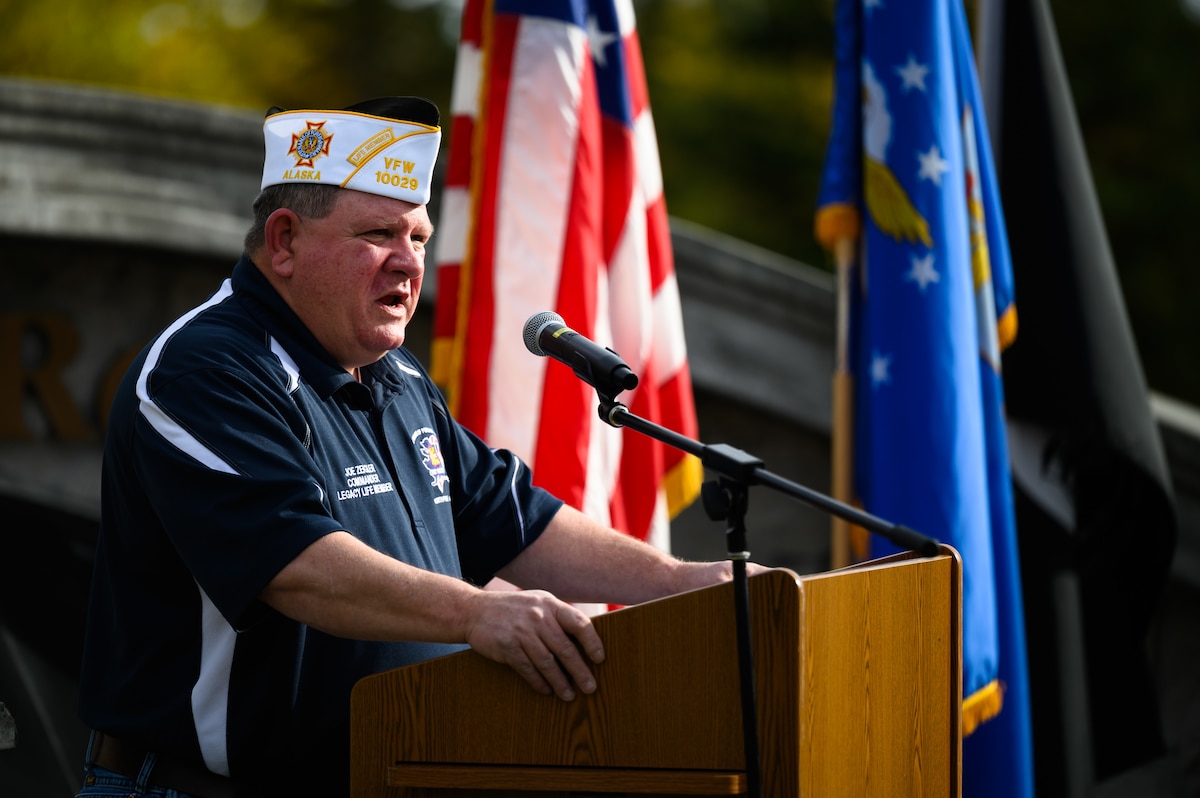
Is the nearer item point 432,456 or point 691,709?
point 691,709

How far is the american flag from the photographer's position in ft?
12.8

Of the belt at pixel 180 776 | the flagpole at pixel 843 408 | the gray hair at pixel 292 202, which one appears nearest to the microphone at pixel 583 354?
the gray hair at pixel 292 202

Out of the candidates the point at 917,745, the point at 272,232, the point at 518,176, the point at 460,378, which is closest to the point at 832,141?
the point at 518,176

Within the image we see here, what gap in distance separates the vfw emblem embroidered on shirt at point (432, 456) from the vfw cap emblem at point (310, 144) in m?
0.55

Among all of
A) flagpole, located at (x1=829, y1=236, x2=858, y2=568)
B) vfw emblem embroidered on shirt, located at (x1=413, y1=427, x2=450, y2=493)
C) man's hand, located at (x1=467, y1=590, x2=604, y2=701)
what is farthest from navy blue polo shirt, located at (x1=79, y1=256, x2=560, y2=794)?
flagpole, located at (x1=829, y1=236, x2=858, y2=568)

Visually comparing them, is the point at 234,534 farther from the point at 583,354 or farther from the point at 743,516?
the point at 743,516

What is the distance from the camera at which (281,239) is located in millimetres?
2344

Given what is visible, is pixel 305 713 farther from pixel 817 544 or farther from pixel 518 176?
pixel 817 544

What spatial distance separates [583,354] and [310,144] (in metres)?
0.75

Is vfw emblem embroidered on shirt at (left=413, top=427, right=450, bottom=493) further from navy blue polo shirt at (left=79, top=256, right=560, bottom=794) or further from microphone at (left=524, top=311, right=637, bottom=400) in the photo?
microphone at (left=524, top=311, right=637, bottom=400)

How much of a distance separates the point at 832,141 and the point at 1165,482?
173 cm

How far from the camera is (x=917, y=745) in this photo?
195cm

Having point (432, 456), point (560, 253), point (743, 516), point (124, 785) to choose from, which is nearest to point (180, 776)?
point (124, 785)

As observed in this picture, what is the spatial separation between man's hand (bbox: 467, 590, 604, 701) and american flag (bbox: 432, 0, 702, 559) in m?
2.09
